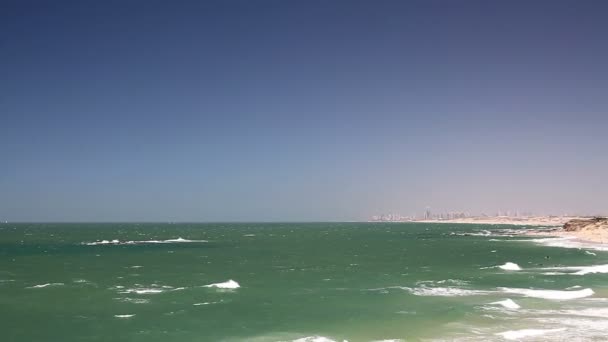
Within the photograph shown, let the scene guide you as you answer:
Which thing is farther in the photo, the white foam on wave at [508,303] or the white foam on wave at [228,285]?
the white foam on wave at [228,285]

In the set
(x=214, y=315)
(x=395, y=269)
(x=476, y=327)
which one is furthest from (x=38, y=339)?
(x=395, y=269)

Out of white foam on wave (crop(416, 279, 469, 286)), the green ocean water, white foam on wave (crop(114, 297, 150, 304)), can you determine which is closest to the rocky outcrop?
the green ocean water

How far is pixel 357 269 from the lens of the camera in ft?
234

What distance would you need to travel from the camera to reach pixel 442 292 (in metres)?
49.1

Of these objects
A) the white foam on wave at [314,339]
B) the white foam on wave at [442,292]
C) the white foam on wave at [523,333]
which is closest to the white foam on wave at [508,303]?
the white foam on wave at [442,292]

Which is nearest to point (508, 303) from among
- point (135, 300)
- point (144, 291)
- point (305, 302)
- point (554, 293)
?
point (554, 293)

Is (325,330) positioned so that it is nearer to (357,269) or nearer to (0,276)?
(357,269)

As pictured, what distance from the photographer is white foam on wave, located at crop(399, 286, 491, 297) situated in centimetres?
4750

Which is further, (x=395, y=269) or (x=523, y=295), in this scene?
(x=395, y=269)

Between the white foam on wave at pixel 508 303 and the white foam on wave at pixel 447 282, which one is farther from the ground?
the white foam on wave at pixel 508 303

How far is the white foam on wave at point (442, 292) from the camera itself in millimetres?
47497

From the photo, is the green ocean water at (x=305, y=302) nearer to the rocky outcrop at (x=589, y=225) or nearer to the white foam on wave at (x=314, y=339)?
the white foam on wave at (x=314, y=339)

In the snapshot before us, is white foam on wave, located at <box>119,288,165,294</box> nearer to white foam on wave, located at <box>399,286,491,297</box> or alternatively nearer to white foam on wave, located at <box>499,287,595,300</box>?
white foam on wave, located at <box>399,286,491,297</box>

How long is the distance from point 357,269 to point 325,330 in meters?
37.5
